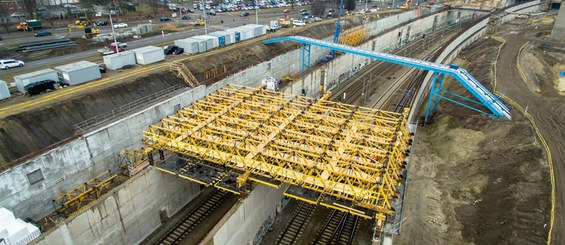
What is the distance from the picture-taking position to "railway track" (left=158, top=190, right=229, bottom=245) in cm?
3278

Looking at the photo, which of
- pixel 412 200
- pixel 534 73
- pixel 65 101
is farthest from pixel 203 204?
pixel 534 73

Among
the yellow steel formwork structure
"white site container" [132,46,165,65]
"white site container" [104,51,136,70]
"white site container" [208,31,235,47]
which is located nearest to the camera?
the yellow steel formwork structure

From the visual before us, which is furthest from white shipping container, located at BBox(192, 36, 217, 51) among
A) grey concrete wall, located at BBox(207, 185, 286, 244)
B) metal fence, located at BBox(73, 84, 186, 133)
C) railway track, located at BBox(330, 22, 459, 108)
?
grey concrete wall, located at BBox(207, 185, 286, 244)

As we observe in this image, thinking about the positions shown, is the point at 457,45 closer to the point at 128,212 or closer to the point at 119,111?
the point at 119,111

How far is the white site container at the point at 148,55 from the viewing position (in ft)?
162

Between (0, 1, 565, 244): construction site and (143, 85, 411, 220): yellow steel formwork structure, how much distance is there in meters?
0.15

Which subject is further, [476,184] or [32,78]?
[32,78]

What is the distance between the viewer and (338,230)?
109 feet

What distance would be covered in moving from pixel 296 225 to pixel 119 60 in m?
33.6

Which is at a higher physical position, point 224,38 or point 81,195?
point 224,38

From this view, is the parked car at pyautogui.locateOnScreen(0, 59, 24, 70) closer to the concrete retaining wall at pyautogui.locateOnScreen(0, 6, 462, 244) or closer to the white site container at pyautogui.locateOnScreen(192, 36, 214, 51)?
the concrete retaining wall at pyautogui.locateOnScreen(0, 6, 462, 244)

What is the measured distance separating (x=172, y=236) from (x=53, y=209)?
10.8m

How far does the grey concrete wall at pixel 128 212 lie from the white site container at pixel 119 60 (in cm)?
2150

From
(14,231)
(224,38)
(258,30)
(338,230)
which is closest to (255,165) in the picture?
(338,230)
